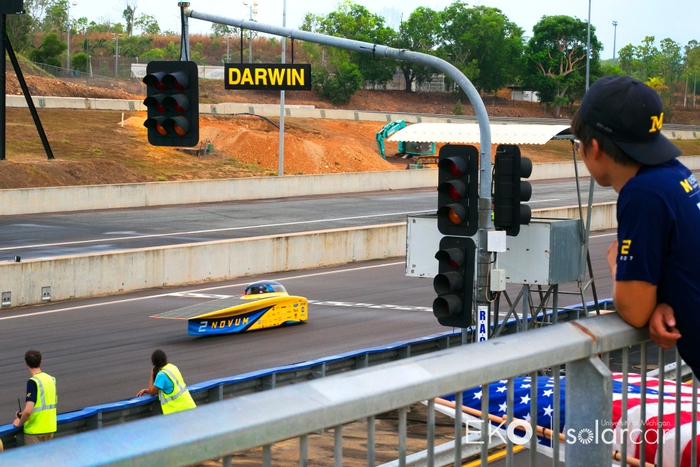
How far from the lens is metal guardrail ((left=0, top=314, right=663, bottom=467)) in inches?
65.7

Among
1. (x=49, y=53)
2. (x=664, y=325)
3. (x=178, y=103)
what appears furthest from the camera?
(x=49, y=53)

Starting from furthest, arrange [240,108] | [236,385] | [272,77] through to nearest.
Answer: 1. [240,108]
2. [272,77]
3. [236,385]

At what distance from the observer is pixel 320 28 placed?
125 m

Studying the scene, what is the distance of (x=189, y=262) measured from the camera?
90.9ft

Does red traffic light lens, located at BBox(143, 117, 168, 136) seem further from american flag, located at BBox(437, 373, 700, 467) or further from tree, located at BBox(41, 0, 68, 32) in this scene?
tree, located at BBox(41, 0, 68, 32)

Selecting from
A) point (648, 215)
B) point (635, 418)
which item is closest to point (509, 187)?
point (635, 418)

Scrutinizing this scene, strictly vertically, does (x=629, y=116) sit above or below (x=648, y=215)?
above

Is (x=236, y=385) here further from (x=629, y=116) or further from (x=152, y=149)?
(x=152, y=149)

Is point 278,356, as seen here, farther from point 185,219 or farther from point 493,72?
point 493,72

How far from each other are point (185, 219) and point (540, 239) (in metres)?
26.8

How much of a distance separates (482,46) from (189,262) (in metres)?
96.3

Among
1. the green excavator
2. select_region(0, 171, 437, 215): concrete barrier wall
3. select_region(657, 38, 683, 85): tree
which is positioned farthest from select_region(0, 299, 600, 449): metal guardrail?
select_region(657, 38, 683, 85): tree

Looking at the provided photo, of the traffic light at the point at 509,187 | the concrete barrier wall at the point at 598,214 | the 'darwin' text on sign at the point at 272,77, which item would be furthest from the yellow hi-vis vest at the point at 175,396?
the concrete barrier wall at the point at 598,214

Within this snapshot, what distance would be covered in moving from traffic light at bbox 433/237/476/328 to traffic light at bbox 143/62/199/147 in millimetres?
5361
